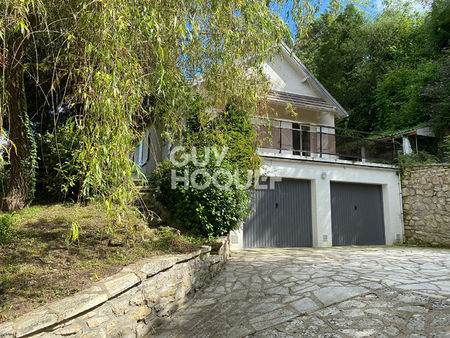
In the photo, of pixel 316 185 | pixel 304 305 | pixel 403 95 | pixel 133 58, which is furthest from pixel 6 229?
pixel 403 95

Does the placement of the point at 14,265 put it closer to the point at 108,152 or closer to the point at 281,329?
the point at 108,152

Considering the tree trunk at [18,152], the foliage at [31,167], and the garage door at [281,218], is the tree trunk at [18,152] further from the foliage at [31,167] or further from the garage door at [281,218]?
the garage door at [281,218]

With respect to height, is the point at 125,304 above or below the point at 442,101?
below

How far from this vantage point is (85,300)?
9.35 ft

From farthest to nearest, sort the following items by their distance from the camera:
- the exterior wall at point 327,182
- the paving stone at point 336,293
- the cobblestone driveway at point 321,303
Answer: the exterior wall at point 327,182 < the paving stone at point 336,293 < the cobblestone driveway at point 321,303

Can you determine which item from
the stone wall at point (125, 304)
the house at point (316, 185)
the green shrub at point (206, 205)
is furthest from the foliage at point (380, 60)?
the stone wall at point (125, 304)

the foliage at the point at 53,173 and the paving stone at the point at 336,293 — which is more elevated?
the foliage at the point at 53,173

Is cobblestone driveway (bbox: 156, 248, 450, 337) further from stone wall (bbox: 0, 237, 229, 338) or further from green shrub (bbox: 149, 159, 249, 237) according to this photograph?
green shrub (bbox: 149, 159, 249, 237)

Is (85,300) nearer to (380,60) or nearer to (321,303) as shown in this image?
(321,303)

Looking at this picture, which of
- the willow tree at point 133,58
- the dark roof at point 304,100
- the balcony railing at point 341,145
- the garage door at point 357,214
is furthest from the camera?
the dark roof at point 304,100

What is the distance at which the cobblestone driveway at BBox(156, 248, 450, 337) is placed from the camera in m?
3.29

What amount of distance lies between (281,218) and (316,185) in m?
1.59

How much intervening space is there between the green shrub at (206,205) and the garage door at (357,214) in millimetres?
5137

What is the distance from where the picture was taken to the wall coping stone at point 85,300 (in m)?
2.40
